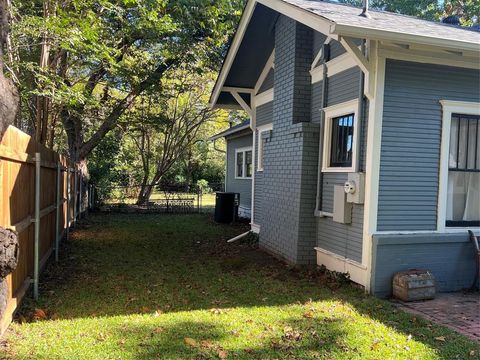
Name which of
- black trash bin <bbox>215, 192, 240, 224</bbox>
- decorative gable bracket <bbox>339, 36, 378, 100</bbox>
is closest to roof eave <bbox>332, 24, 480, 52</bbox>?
decorative gable bracket <bbox>339, 36, 378, 100</bbox>

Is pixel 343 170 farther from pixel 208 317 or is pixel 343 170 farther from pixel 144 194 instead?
pixel 144 194

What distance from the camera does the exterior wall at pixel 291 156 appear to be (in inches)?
283

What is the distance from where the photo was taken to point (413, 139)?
18.9 feet

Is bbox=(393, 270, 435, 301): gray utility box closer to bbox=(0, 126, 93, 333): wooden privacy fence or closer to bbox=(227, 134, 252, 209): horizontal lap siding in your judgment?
bbox=(0, 126, 93, 333): wooden privacy fence

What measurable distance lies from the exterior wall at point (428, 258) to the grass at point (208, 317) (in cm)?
48

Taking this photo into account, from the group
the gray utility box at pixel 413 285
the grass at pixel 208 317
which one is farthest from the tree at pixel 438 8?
the gray utility box at pixel 413 285

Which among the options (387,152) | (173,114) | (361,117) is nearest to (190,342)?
(387,152)

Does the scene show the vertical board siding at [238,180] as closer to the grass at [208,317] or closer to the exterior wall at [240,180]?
the exterior wall at [240,180]

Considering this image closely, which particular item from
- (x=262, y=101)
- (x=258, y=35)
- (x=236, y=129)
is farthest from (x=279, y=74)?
(x=236, y=129)

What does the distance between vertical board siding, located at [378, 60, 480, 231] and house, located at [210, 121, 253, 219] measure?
836cm

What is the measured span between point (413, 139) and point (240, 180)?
1039 cm

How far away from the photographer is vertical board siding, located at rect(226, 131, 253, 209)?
48.8ft

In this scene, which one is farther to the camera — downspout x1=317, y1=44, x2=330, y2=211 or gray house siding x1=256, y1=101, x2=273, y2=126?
gray house siding x1=256, y1=101, x2=273, y2=126

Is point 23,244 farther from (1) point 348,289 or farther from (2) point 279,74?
(2) point 279,74
